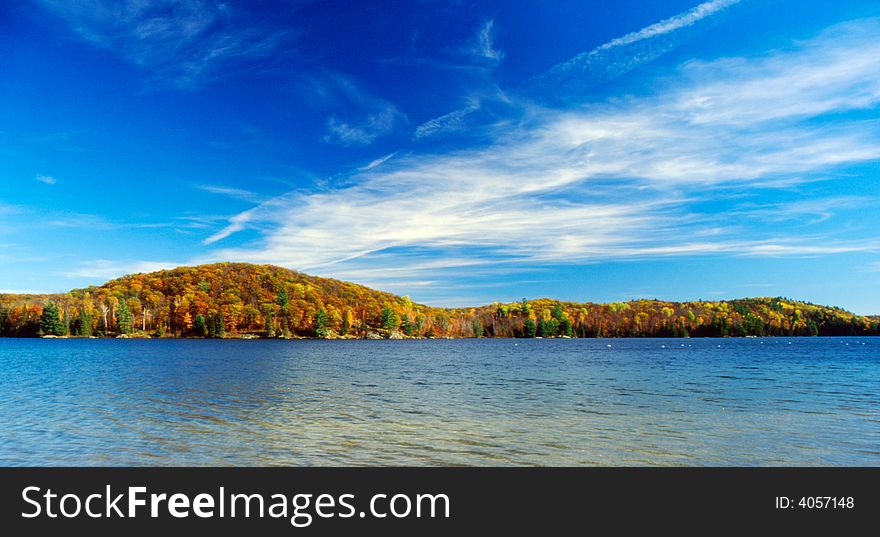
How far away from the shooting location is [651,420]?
24.4 metres

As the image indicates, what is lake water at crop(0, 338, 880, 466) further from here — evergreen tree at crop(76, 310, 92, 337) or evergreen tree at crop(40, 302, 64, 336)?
evergreen tree at crop(76, 310, 92, 337)

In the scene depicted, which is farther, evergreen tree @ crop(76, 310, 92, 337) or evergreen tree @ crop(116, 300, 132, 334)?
evergreen tree @ crop(116, 300, 132, 334)

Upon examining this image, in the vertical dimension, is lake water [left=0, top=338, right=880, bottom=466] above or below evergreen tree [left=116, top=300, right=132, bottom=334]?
below

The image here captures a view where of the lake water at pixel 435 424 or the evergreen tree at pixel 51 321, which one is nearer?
the lake water at pixel 435 424

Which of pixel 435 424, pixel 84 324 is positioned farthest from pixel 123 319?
pixel 435 424

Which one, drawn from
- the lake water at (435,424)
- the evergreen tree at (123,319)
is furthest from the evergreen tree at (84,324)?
the lake water at (435,424)

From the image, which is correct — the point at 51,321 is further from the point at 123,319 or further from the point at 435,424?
the point at 435,424

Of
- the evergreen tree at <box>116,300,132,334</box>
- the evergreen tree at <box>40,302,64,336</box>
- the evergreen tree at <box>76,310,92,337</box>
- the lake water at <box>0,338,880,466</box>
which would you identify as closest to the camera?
the lake water at <box>0,338,880,466</box>

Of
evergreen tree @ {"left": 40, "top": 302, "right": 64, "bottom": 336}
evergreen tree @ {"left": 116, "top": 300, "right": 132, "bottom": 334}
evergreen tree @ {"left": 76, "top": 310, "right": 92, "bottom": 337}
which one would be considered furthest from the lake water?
evergreen tree @ {"left": 76, "top": 310, "right": 92, "bottom": 337}

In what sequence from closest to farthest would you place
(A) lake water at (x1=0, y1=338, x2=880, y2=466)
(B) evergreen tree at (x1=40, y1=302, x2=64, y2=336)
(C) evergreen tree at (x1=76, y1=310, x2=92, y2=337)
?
(A) lake water at (x1=0, y1=338, x2=880, y2=466) → (B) evergreen tree at (x1=40, y1=302, x2=64, y2=336) → (C) evergreen tree at (x1=76, y1=310, x2=92, y2=337)

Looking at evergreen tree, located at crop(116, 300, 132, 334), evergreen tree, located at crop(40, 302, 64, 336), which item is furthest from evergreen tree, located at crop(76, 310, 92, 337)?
evergreen tree, located at crop(116, 300, 132, 334)

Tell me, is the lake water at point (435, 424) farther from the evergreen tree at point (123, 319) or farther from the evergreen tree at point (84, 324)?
the evergreen tree at point (84, 324)
